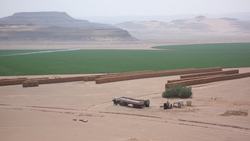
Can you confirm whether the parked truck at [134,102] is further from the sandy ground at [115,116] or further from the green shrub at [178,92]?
the green shrub at [178,92]

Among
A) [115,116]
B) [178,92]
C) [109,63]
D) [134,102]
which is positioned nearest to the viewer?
[115,116]

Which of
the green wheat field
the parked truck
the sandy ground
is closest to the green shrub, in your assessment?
the sandy ground

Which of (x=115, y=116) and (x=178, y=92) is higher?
(x=178, y=92)

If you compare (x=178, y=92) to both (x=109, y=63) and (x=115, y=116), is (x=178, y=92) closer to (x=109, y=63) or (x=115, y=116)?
(x=115, y=116)

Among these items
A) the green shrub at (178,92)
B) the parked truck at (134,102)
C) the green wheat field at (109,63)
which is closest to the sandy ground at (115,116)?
the parked truck at (134,102)

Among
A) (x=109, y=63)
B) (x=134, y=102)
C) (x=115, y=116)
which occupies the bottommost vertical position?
(x=109, y=63)

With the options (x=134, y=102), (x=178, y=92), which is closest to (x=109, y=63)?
(x=178, y=92)

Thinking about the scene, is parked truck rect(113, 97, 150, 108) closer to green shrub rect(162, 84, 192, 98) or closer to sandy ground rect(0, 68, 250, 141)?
sandy ground rect(0, 68, 250, 141)

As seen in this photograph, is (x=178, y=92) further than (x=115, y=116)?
Yes
